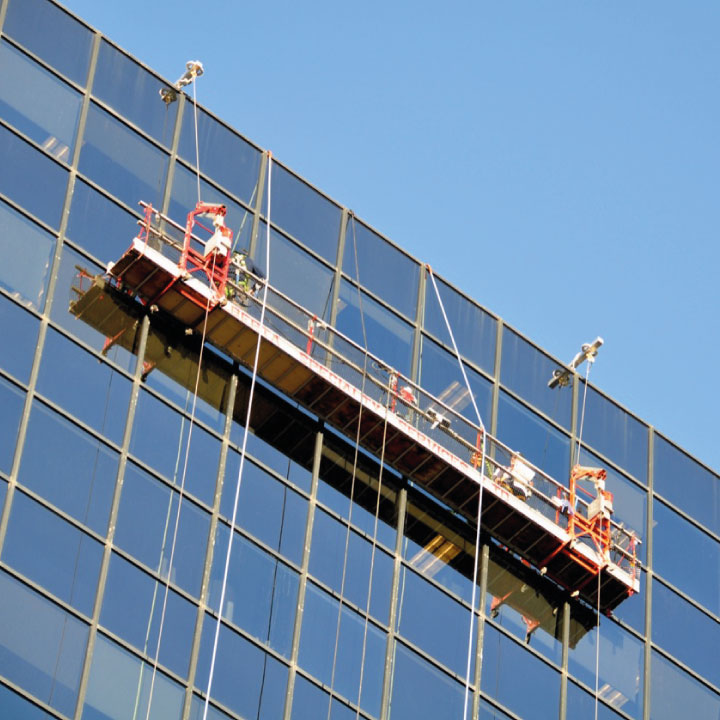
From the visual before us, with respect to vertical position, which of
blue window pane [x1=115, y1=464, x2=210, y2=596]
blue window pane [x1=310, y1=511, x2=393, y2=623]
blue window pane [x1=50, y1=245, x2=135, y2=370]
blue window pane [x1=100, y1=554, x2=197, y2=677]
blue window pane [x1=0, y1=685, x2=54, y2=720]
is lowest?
blue window pane [x1=0, y1=685, x2=54, y2=720]

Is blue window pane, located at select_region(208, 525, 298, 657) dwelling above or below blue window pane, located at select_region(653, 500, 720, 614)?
below

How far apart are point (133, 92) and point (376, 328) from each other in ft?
25.0

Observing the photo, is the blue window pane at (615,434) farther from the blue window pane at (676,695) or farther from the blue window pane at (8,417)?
the blue window pane at (8,417)

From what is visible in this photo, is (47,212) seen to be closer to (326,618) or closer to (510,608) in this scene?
(326,618)

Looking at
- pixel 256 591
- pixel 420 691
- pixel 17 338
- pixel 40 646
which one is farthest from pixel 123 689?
pixel 420 691

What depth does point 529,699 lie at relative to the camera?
157ft

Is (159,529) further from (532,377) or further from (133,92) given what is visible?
(532,377)

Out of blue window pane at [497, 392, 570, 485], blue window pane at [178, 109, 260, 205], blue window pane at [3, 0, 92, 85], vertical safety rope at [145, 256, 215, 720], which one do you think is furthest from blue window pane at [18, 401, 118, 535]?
blue window pane at [497, 392, 570, 485]

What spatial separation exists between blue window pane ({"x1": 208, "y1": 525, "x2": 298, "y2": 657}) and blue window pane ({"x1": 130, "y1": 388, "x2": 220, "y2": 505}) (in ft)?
3.82

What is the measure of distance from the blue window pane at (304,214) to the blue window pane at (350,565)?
7073mm

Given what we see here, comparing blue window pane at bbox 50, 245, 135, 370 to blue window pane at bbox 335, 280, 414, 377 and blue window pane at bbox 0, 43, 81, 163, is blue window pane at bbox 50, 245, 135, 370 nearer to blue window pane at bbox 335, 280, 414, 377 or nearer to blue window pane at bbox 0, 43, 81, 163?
blue window pane at bbox 0, 43, 81, 163

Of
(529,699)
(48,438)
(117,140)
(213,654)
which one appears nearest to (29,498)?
(48,438)

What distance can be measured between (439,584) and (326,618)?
367 cm

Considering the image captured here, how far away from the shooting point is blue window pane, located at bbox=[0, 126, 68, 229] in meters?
45.1
